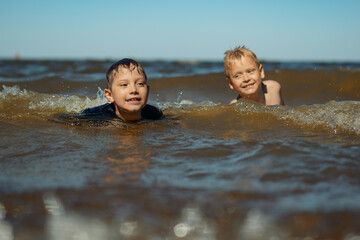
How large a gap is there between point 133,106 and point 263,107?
4.64 ft

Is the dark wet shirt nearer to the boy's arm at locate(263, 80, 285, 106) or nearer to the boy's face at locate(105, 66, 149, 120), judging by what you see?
the boy's face at locate(105, 66, 149, 120)

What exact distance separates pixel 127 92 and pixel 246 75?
1.71 meters

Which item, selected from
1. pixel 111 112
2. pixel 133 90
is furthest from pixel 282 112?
pixel 111 112

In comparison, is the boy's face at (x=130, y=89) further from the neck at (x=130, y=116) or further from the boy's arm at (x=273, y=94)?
the boy's arm at (x=273, y=94)

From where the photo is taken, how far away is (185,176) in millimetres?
1996

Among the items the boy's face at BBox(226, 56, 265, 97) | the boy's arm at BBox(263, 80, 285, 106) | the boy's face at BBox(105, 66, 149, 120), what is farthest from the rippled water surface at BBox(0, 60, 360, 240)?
the boy's arm at BBox(263, 80, 285, 106)

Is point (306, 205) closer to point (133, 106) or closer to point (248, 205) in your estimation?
point (248, 205)

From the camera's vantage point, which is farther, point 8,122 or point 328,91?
point 328,91

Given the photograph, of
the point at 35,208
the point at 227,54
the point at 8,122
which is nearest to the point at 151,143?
the point at 35,208

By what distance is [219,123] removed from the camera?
3607mm

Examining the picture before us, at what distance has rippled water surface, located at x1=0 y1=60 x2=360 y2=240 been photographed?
147 cm

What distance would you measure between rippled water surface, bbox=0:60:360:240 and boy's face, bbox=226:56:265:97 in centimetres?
112

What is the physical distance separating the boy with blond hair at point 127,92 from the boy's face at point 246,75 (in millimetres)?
1313

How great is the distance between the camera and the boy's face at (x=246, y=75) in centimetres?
491
